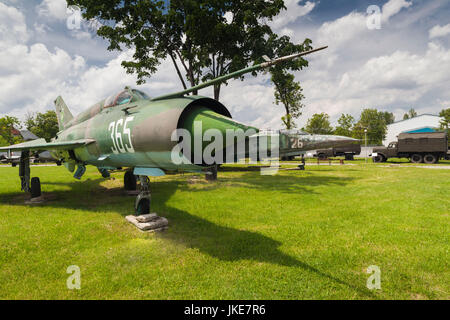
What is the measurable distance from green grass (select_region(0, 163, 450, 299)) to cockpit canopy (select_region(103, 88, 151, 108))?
10.2 feet

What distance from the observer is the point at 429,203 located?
25.6 ft

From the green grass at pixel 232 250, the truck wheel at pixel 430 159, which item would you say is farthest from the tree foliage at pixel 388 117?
the green grass at pixel 232 250

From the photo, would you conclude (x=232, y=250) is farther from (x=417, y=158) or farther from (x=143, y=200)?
(x=417, y=158)

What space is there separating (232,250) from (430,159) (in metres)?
32.6

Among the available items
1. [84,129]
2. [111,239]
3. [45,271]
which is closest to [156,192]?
[84,129]

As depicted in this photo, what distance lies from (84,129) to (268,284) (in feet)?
20.2

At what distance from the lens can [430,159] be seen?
26984 millimetres

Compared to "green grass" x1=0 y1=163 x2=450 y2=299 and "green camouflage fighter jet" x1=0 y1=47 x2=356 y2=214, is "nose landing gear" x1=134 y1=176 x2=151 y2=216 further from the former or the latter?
"green grass" x1=0 y1=163 x2=450 y2=299

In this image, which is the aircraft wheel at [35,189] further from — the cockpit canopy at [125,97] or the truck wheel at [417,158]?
the truck wheel at [417,158]

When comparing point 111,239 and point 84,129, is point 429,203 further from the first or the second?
point 84,129

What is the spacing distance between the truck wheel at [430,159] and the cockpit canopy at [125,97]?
33103 millimetres

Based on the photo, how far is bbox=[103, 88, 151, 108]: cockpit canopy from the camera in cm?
542

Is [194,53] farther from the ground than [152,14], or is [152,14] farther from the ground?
[152,14]

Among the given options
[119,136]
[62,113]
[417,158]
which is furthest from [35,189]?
[417,158]
